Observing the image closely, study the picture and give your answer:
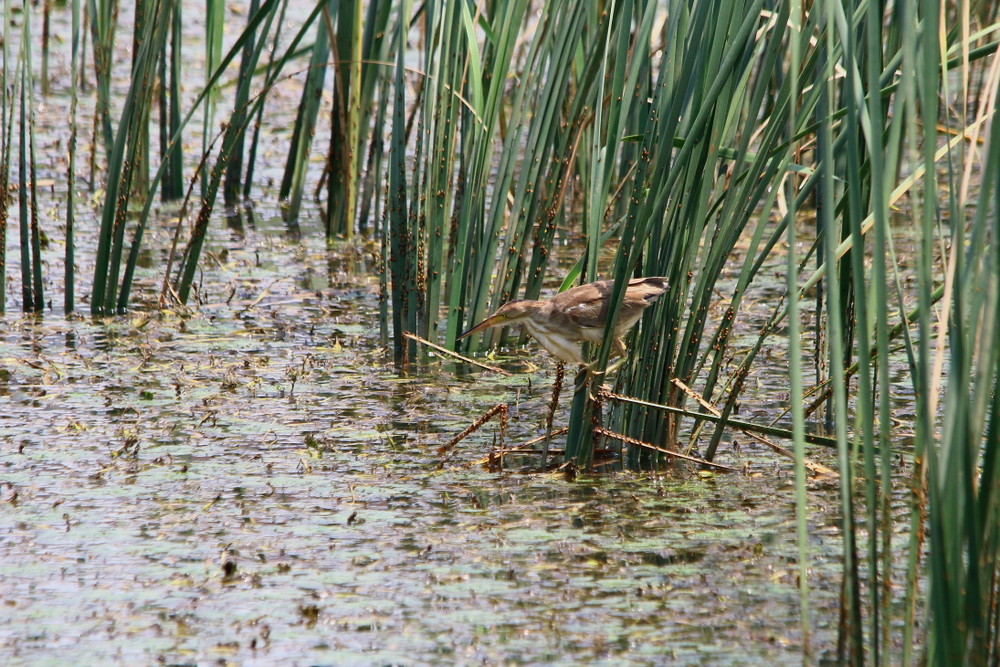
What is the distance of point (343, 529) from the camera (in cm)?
360

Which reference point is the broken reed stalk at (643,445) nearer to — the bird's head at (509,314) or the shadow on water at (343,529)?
the shadow on water at (343,529)

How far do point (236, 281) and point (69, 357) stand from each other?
1500 mm

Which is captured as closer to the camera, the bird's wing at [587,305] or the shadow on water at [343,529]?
the shadow on water at [343,529]

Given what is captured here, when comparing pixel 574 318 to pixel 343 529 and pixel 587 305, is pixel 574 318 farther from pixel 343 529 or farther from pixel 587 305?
pixel 343 529

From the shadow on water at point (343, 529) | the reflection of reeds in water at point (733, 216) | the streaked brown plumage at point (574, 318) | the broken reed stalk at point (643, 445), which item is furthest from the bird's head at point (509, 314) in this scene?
the broken reed stalk at point (643, 445)

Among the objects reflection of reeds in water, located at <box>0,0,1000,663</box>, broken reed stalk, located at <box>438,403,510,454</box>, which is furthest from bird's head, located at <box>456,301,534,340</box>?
broken reed stalk, located at <box>438,403,510,454</box>

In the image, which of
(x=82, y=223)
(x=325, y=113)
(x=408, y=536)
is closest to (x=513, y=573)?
(x=408, y=536)

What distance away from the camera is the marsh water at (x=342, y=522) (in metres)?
2.94

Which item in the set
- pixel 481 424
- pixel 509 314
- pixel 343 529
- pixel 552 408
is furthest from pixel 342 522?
pixel 509 314

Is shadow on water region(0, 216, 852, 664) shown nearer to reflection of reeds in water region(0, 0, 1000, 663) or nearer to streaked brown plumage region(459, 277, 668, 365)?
reflection of reeds in water region(0, 0, 1000, 663)

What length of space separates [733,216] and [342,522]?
149cm

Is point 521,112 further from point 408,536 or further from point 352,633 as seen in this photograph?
point 352,633

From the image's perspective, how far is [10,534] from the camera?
139 inches

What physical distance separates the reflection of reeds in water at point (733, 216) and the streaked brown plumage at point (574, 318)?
89 mm
